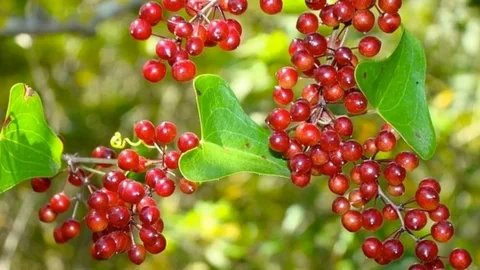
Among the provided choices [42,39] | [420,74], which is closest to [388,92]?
[420,74]

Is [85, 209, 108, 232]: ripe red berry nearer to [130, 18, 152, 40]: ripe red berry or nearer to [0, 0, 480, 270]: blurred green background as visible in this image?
[130, 18, 152, 40]: ripe red berry

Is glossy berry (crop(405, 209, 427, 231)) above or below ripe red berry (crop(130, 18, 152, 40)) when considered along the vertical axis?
below

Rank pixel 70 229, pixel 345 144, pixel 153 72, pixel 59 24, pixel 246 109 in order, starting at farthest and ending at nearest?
pixel 246 109 → pixel 59 24 → pixel 70 229 → pixel 153 72 → pixel 345 144

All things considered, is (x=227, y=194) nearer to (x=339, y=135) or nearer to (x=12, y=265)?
(x=12, y=265)

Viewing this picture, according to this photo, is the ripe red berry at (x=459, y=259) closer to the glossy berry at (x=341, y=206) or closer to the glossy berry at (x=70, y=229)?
the glossy berry at (x=341, y=206)

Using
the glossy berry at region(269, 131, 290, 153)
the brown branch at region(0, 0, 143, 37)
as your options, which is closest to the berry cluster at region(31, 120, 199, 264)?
the glossy berry at region(269, 131, 290, 153)

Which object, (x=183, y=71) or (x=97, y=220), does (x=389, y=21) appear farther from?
(x=97, y=220)

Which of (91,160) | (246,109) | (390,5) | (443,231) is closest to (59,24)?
(246,109)
